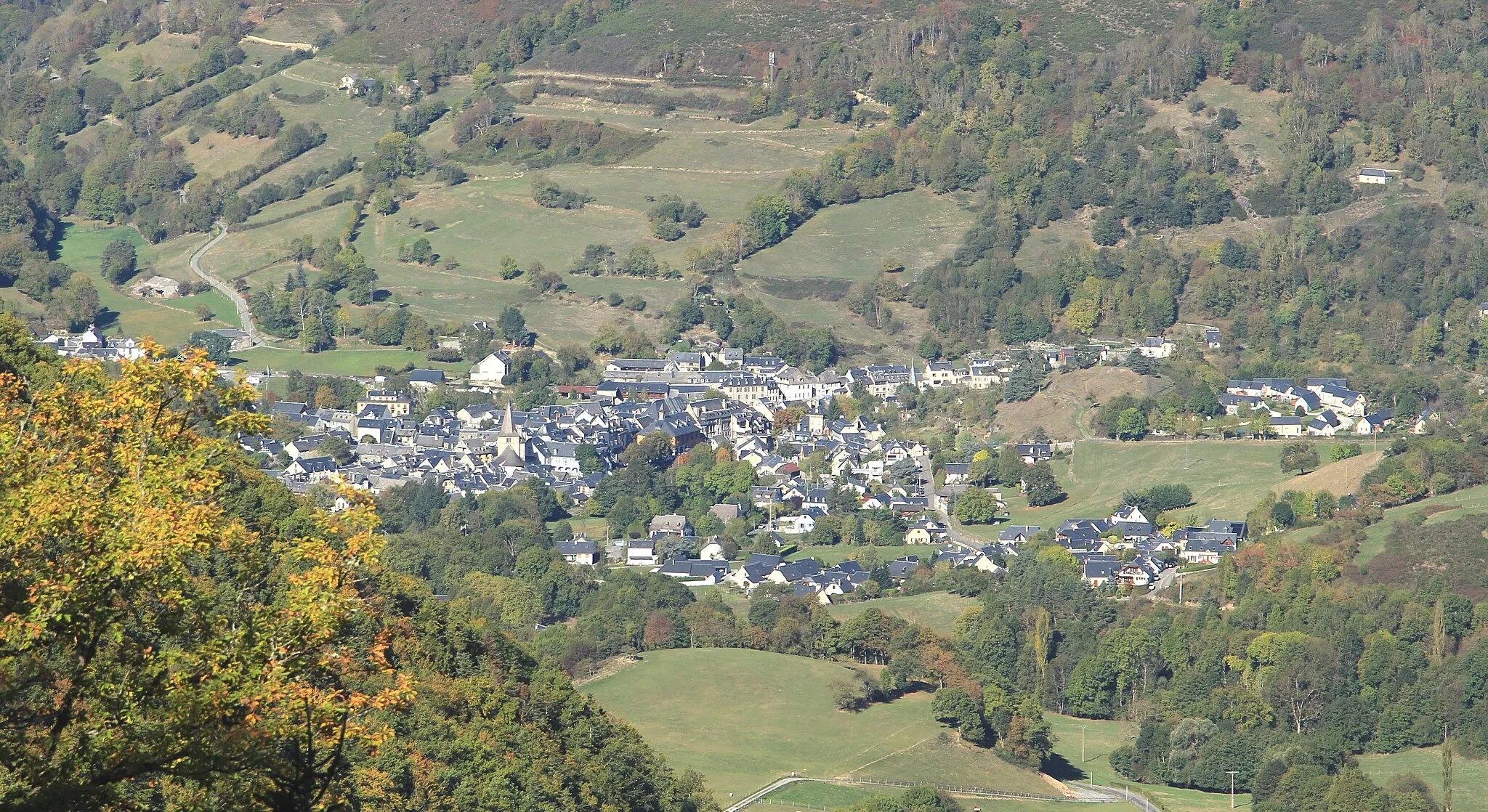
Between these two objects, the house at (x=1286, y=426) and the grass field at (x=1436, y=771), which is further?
the house at (x=1286, y=426)

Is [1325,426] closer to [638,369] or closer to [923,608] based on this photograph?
[923,608]

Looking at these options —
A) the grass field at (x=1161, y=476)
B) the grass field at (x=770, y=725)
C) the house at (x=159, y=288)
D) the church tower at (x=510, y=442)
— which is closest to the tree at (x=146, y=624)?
the grass field at (x=770, y=725)

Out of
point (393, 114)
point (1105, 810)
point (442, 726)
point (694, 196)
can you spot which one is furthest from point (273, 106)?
point (442, 726)

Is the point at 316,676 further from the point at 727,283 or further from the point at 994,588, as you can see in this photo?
the point at 727,283

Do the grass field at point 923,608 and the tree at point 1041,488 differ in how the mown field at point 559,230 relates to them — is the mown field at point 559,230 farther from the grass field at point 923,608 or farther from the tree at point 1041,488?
the grass field at point 923,608

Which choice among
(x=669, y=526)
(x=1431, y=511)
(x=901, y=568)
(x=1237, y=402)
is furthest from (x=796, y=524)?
(x=1431, y=511)

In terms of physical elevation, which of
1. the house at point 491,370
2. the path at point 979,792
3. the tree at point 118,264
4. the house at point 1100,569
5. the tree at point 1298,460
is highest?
the path at point 979,792
